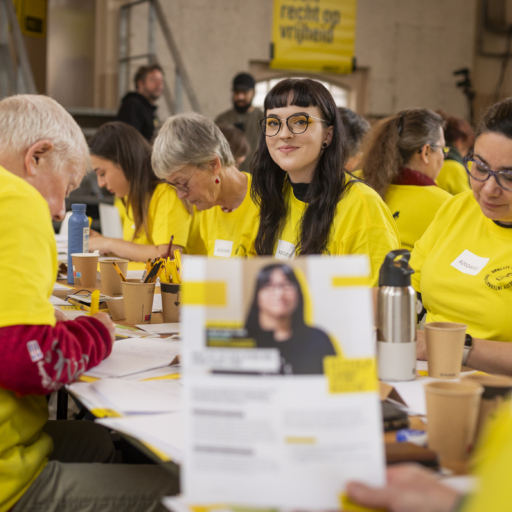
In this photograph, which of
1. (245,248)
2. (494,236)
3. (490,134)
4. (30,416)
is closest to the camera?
(30,416)

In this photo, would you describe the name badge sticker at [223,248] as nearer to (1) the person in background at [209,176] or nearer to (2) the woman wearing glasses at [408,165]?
(1) the person in background at [209,176]

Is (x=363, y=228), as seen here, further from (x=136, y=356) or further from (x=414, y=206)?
(x=414, y=206)

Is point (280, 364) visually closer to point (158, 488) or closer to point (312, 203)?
point (158, 488)

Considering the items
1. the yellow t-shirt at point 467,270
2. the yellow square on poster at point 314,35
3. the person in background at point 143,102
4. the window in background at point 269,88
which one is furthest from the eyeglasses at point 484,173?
the window in background at point 269,88

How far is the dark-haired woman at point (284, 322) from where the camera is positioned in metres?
0.78

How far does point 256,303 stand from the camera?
79 centimetres

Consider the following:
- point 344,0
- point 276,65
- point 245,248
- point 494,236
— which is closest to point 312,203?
point 245,248

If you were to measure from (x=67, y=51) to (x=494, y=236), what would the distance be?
7.73 m

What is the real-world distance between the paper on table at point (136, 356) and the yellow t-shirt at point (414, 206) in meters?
1.88

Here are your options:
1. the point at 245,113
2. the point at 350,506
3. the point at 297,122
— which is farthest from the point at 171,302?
the point at 245,113

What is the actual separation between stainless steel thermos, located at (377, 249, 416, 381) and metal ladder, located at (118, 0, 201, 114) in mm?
5740

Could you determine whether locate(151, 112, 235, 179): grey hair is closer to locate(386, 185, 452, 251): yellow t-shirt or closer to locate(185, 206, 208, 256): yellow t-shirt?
locate(185, 206, 208, 256): yellow t-shirt

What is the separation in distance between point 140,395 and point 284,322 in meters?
0.54

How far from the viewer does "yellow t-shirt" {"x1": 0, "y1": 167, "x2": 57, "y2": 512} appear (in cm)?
109
